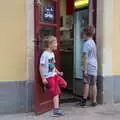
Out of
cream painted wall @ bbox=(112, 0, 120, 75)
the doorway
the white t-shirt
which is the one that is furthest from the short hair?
the white t-shirt

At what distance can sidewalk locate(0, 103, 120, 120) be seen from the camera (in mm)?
8500

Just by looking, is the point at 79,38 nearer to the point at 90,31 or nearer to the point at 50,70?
the point at 90,31

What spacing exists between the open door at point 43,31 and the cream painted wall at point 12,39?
0.31 m

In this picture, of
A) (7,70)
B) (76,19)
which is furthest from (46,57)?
(76,19)

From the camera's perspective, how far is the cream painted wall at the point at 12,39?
8609mm

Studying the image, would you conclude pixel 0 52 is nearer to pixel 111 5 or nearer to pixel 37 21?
pixel 37 21

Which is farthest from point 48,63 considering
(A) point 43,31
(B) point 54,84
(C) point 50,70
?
(A) point 43,31

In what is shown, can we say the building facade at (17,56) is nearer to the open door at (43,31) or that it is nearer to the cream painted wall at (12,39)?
the cream painted wall at (12,39)

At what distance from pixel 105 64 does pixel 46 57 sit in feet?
6.07

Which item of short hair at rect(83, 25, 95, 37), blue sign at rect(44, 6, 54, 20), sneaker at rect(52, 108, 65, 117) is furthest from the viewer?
short hair at rect(83, 25, 95, 37)

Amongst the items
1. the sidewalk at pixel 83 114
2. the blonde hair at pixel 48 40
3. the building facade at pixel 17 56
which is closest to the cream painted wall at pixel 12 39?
the building facade at pixel 17 56

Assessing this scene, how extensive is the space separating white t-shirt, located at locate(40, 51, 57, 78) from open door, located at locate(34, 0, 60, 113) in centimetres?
18

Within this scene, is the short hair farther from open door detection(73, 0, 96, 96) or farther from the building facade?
the building facade

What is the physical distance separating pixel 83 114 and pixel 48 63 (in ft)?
4.30
